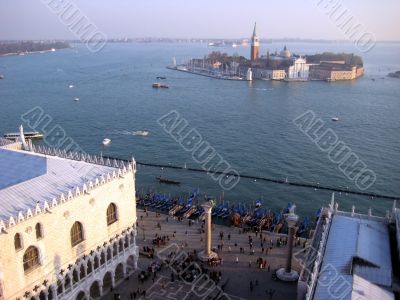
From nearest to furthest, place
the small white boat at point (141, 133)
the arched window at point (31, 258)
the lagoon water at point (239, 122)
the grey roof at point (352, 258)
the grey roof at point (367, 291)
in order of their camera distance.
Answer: the grey roof at point (367, 291) < the grey roof at point (352, 258) < the arched window at point (31, 258) < the lagoon water at point (239, 122) < the small white boat at point (141, 133)

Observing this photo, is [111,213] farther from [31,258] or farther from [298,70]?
[298,70]

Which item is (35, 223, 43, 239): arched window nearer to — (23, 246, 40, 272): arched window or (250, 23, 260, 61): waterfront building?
(23, 246, 40, 272): arched window

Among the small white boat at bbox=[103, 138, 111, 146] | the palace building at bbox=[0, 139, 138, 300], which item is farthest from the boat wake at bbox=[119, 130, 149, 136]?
the palace building at bbox=[0, 139, 138, 300]

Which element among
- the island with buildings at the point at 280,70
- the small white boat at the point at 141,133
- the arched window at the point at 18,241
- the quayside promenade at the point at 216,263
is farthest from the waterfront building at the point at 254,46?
the arched window at the point at 18,241

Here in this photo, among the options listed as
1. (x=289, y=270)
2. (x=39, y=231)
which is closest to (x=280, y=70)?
(x=289, y=270)

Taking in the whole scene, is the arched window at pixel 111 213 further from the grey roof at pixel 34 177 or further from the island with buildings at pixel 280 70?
the island with buildings at pixel 280 70
